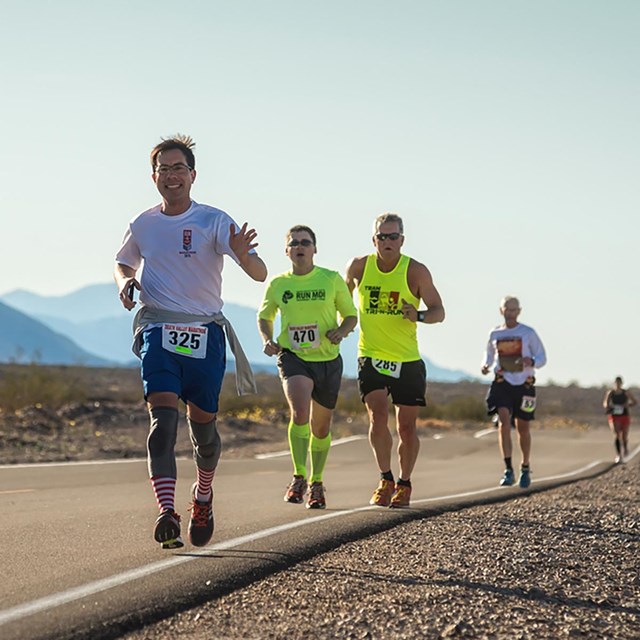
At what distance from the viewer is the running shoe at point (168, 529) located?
21.7ft

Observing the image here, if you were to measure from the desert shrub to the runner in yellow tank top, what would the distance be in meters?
19.1

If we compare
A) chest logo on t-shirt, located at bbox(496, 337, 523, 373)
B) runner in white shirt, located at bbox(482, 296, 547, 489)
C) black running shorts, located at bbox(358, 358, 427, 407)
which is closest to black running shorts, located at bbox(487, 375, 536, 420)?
runner in white shirt, located at bbox(482, 296, 547, 489)

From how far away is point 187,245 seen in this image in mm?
7148

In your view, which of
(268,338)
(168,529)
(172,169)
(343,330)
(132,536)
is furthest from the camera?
(268,338)

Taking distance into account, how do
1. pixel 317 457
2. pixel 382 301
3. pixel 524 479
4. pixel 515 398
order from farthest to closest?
pixel 515 398
pixel 524 479
pixel 317 457
pixel 382 301

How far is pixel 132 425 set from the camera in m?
28.5

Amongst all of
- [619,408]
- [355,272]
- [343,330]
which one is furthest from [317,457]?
[619,408]

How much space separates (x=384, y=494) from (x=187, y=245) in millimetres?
4250

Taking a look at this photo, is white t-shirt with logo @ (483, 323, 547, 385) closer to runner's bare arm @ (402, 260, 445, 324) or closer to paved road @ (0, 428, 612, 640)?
paved road @ (0, 428, 612, 640)

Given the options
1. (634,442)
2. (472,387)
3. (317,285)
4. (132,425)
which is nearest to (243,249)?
(317,285)

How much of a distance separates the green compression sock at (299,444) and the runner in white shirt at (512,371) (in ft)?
16.6

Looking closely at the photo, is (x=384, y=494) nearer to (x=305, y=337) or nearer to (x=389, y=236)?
(x=305, y=337)

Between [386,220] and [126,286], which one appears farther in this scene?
[386,220]

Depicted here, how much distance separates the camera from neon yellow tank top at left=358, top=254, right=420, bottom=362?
1049cm
